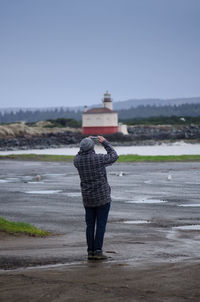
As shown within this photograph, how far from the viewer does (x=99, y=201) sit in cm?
990

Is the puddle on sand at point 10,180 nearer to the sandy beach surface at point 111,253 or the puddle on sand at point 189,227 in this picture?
the sandy beach surface at point 111,253

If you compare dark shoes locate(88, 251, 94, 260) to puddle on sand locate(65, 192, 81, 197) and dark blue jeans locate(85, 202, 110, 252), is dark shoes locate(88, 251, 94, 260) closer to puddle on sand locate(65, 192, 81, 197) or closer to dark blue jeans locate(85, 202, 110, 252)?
dark blue jeans locate(85, 202, 110, 252)

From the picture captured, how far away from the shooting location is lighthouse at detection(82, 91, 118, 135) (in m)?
123

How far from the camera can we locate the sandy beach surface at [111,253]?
23.0 ft

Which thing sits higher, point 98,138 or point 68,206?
point 98,138

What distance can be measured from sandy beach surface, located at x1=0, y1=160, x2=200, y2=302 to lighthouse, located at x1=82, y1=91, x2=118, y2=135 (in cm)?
10070

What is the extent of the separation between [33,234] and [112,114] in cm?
11129

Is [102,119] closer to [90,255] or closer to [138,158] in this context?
[138,158]

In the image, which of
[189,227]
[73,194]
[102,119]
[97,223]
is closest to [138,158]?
[73,194]

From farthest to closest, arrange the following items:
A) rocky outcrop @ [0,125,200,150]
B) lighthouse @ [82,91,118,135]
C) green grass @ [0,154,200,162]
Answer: lighthouse @ [82,91,118,135] < rocky outcrop @ [0,125,200,150] < green grass @ [0,154,200,162]

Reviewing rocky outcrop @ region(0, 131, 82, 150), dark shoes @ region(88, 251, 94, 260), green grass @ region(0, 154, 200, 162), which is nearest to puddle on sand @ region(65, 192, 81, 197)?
dark shoes @ region(88, 251, 94, 260)

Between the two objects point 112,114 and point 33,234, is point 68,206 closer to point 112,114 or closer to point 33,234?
point 33,234

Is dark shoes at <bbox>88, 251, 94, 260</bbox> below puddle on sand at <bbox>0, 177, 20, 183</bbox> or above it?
above

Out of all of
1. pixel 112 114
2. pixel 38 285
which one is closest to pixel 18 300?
pixel 38 285
